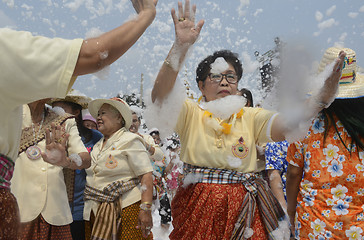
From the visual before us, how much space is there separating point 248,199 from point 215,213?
0.27 metres

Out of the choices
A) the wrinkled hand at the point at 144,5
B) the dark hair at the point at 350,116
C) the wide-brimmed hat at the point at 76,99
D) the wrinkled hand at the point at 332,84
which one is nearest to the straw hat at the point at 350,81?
the dark hair at the point at 350,116

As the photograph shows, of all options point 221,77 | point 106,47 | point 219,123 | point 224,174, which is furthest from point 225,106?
point 106,47

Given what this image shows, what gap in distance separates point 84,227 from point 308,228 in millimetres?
2318

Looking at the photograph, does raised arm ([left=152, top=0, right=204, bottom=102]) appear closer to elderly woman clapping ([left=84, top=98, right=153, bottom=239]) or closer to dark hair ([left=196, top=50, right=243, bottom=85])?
dark hair ([left=196, top=50, right=243, bottom=85])

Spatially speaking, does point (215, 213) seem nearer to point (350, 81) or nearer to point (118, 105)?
point (350, 81)

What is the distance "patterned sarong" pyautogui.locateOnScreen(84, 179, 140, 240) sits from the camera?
12.2 ft

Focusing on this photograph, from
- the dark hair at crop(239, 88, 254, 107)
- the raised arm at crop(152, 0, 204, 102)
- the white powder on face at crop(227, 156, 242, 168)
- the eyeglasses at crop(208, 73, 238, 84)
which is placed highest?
the raised arm at crop(152, 0, 204, 102)

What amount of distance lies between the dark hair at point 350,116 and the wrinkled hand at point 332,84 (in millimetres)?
463

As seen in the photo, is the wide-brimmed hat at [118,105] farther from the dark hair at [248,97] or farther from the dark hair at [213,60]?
the dark hair at [248,97]

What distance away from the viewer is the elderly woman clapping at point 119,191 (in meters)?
3.72

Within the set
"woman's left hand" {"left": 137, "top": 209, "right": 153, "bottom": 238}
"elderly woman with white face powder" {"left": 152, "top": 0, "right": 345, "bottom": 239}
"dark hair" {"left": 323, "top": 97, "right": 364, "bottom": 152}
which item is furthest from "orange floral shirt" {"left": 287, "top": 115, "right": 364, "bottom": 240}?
"woman's left hand" {"left": 137, "top": 209, "right": 153, "bottom": 238}

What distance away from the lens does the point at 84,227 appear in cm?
400

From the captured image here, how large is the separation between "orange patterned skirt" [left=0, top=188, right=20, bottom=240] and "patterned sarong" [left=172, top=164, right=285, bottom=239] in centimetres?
160

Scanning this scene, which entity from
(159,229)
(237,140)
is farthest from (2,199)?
(159,229)
